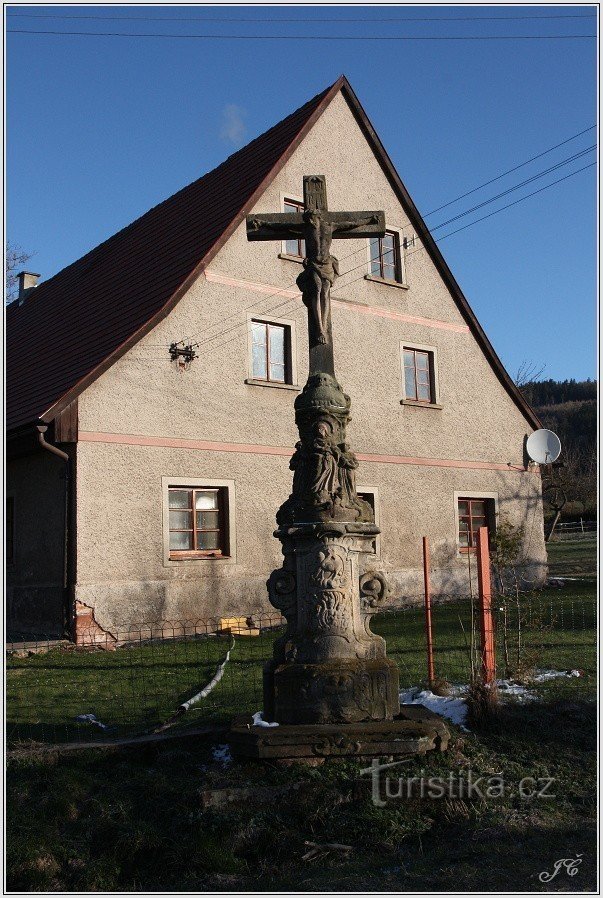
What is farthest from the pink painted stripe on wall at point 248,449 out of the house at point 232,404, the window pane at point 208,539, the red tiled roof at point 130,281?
the window pane at point 208,539

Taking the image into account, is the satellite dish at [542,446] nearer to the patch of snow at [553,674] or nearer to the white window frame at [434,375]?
the white window frame at [434,375]

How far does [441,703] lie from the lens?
657 cm

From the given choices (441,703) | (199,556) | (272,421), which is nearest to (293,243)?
(272,421)

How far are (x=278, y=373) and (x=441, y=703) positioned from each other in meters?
8.70

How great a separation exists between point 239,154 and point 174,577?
9315 mm

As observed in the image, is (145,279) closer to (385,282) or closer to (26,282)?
(385,282)

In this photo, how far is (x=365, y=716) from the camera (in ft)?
18.4

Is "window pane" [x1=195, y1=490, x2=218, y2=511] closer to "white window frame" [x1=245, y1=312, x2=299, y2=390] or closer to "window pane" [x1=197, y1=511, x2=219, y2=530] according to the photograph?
"window pane" [x1=197, y1=511, x2=219, y2=530]

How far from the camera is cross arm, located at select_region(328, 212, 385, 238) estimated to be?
22.2 feet

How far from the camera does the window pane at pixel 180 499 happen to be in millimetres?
12828

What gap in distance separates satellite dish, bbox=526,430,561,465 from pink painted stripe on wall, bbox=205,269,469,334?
2753 millimetres

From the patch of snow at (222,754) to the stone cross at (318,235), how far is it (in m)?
2.81

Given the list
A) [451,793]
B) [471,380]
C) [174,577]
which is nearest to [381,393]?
[471,380]

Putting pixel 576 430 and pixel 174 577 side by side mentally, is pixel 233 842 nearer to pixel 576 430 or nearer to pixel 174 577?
pixel 174 577
